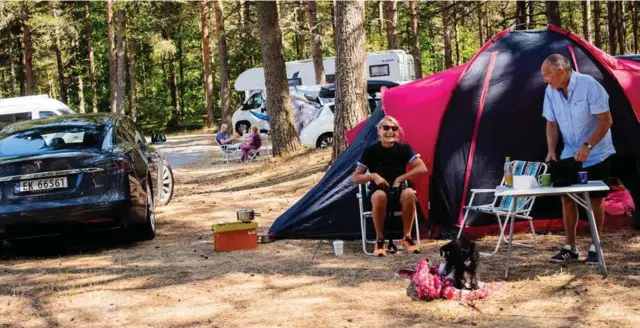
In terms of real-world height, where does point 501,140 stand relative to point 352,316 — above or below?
above

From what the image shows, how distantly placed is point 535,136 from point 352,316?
345 cm

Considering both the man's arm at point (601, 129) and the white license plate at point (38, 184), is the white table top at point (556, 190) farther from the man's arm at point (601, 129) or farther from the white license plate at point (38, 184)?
the white license plate at point (38, 184)

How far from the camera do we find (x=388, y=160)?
7.42 metres

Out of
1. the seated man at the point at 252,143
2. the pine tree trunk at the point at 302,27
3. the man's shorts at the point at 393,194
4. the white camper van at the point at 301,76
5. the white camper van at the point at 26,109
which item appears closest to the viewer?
the man's shorts at the point at 393,194

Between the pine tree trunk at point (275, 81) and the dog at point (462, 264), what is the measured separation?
10.4 m

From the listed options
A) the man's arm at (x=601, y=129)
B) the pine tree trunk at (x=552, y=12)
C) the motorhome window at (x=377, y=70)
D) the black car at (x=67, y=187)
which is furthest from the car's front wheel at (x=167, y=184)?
the motorhome window at (x=377, y=70)

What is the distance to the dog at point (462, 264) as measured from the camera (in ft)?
18.4

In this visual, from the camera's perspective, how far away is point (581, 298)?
5328 mm

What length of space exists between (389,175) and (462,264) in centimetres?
190

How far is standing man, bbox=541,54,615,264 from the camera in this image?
603cm

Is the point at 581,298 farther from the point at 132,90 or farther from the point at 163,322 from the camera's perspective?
the point at 132,90

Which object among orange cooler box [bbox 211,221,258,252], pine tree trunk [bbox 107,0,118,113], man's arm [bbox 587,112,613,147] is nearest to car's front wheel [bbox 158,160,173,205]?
orange cooler box [bbox 211,221,258,252]

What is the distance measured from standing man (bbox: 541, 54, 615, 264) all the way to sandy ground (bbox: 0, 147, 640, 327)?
42 cm

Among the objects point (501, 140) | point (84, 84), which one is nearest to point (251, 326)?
point (501, 140)
